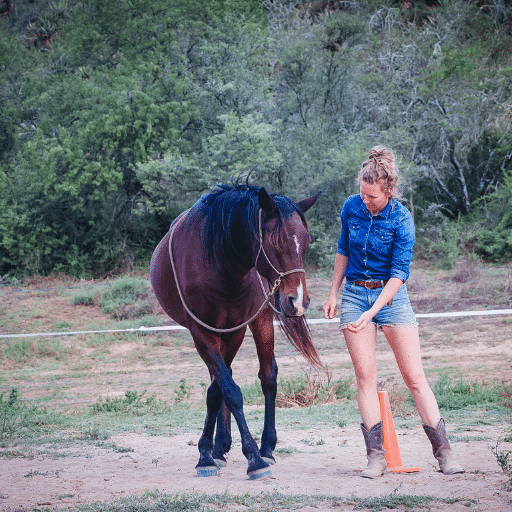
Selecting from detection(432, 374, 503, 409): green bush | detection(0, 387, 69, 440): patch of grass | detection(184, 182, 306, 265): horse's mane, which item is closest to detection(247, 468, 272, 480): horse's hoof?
detection(184, 182, 306, 265): horse's mane

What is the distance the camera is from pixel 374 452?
367 cm

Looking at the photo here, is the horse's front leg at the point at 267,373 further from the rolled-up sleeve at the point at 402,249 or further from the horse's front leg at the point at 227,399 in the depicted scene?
the rolled-up sleeve at the point at 402,249

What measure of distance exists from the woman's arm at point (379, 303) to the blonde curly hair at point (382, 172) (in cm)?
50

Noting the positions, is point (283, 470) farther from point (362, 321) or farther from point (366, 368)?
point (362, 321)

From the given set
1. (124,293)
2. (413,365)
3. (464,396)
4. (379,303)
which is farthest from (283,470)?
(124,293)

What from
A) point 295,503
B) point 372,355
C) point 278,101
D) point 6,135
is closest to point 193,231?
point 372,355

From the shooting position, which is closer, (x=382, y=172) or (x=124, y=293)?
(x=382, y=172)

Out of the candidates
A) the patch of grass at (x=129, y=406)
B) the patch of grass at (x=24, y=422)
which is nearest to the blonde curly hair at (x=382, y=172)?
the patch of grass at (x=24, y=422)

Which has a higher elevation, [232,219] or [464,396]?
[232,219]

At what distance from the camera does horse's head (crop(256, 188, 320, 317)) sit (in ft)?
12.0

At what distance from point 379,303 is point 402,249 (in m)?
0.37

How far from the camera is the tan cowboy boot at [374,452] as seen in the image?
12.0 ft

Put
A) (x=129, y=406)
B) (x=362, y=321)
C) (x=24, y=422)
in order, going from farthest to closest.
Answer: (x=129, y=406), (x=24, y=422), (x=362, y=321)

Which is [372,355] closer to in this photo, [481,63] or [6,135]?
[6,135]
